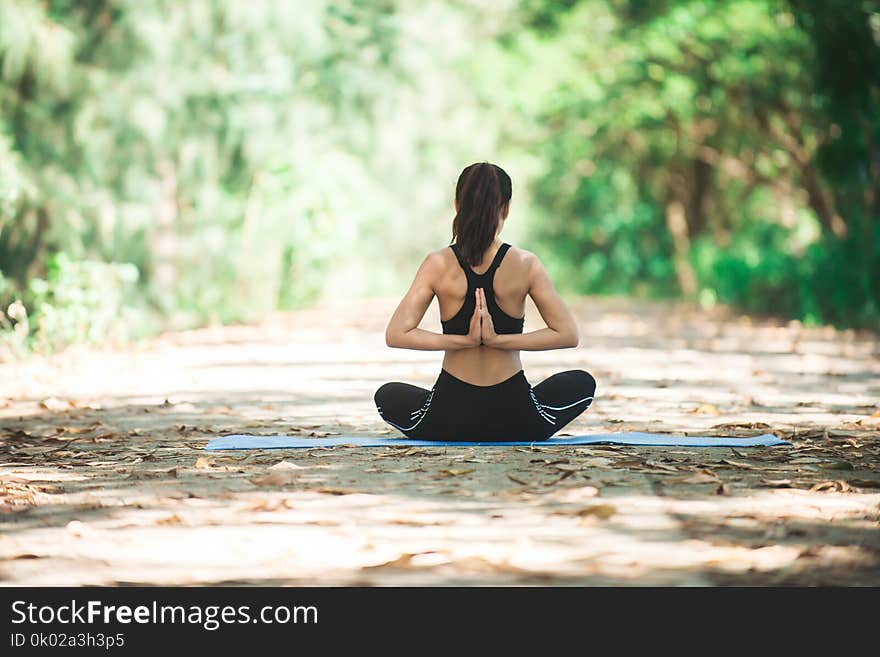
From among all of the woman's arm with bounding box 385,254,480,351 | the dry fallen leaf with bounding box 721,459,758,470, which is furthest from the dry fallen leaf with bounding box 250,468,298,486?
the dry fallen leaf with bounding box 721,459,758,470

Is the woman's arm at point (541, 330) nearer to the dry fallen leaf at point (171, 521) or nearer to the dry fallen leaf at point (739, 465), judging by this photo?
the dry fallen leaf at point (739, 465)

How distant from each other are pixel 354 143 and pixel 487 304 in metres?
19.9

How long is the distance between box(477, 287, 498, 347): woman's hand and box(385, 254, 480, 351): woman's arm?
0.08 ft

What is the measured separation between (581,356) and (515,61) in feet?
55.4

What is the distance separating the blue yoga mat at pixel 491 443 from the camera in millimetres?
7914

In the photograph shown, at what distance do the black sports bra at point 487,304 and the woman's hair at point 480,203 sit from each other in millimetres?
113

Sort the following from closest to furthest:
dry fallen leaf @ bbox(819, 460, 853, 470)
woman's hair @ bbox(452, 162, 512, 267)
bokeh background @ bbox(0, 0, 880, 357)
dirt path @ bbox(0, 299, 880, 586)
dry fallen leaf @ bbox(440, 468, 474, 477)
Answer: dirt path @ bbox(0, 299, 880, 586) → dry fallen leaf @ bbox(440, 468, 474, 477) → dry fallen leaf @ bbox(819, 460, 853, 470) → woman's hair @ bbox(452, 162, 512, 267) → bokeh background @ bbox(0, 0, 880, 357)

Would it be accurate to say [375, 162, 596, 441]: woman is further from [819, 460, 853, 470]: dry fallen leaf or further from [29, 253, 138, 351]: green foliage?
[29, 253, 138, 351]: green foliage

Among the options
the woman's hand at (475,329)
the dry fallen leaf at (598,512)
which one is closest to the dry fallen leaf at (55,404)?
the woman's hand at (475,329)

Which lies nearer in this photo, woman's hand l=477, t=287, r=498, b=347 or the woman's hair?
the woman's hair

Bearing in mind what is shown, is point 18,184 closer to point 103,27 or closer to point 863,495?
point 103,27

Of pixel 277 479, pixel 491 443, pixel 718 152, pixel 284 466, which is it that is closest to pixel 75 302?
pixel 491 443

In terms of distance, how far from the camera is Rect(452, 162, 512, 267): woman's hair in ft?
24.9
